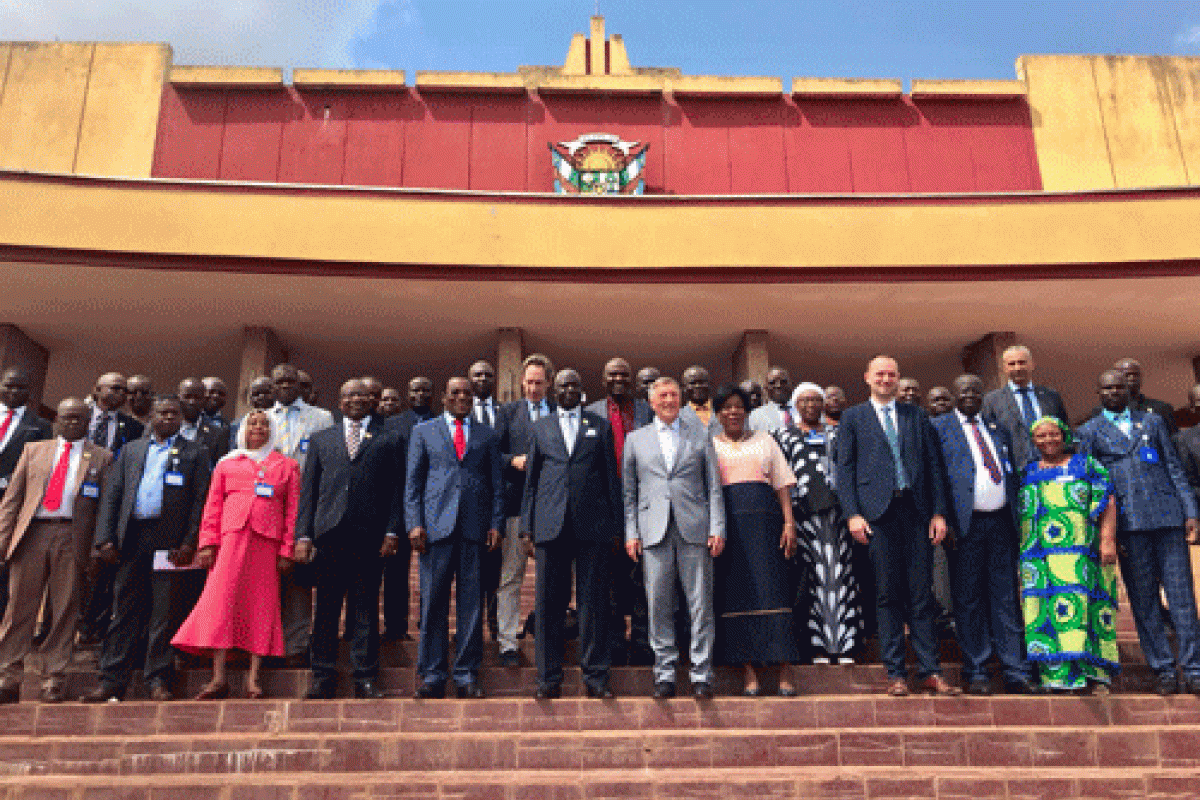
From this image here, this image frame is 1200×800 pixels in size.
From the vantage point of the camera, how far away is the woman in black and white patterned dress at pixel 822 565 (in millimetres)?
5121

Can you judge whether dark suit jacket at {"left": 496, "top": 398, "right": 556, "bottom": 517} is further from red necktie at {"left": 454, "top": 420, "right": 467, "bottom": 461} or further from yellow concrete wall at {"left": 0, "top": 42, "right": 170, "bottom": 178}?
yellow concrete wall at {"left": 0, "top": 42, "right": 170, "bottom": 178}

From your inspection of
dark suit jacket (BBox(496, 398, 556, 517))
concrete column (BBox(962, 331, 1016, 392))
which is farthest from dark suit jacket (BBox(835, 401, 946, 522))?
concrete column (BBox(962, 331, 1016, 392))

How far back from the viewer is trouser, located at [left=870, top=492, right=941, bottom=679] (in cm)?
479

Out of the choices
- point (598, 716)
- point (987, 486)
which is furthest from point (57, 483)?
point (987, 486)

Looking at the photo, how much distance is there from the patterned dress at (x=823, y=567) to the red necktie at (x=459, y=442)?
1.90 metres

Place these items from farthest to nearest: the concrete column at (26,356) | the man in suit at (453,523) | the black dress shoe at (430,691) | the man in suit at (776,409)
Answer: the concrete column at (26,356) → the man in suit at (776,409) → the man in suit at (453,523) → the black dress shoe at (430,691)

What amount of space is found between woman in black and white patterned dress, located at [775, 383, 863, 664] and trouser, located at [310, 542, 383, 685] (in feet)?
7.58

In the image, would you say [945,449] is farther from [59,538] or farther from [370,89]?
[370,89]

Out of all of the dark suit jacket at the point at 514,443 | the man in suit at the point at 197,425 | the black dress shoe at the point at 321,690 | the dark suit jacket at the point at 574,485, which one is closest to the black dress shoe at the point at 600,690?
the dark suit jacket at the point at 574,485

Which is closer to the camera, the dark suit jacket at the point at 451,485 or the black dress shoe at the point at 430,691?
the black dress shoe at the point at 430,691

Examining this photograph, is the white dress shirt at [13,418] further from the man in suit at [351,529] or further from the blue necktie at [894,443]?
the blue necktie at [894,443]

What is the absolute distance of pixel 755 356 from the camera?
1073cm

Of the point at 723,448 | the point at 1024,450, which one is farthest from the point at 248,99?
the point at 1024,450

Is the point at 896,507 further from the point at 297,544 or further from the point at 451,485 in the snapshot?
the point at 297,544
